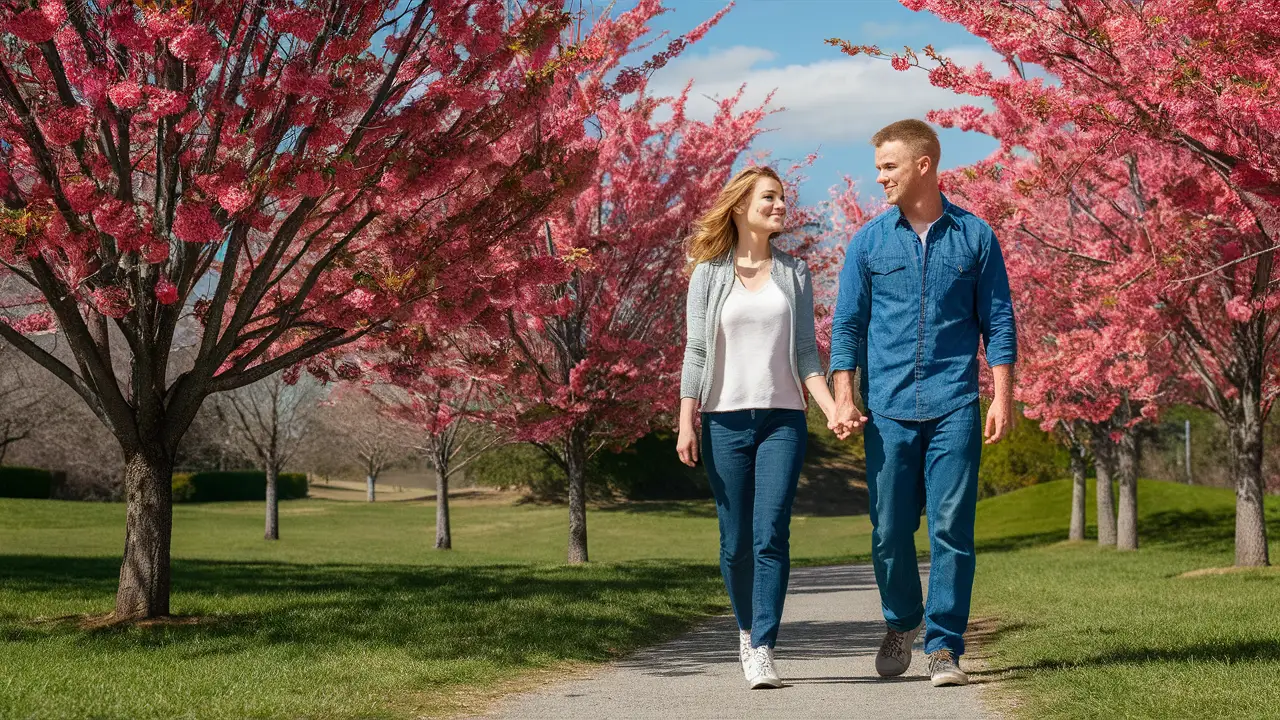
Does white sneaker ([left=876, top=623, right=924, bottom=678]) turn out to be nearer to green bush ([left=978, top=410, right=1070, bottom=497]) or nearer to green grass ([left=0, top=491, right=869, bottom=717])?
green grass ([left=0, top=491, right=869, bottom=717])

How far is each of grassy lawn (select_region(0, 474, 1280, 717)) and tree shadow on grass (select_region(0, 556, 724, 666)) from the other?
0.11 feet

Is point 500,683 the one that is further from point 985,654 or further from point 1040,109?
point 1040,109

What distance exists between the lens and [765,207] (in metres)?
5.65

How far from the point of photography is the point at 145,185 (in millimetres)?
11586

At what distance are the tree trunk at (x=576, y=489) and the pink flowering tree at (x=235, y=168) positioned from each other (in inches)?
331

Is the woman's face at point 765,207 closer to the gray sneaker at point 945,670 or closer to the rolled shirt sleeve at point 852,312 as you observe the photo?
the rolled shirt sleeve at point 852,312

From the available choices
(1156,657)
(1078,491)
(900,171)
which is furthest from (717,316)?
(1078,491)

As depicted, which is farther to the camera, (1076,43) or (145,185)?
(145,185)

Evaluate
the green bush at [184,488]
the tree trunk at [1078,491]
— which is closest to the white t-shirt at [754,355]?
the tree trunk at [1078,491]

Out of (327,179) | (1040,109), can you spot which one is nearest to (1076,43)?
(1040,109)

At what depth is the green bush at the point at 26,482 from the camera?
144 feet

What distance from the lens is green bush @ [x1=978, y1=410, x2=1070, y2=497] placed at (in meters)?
35.6

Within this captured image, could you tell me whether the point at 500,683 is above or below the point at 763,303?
below

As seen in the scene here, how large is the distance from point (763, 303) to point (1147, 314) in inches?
443
